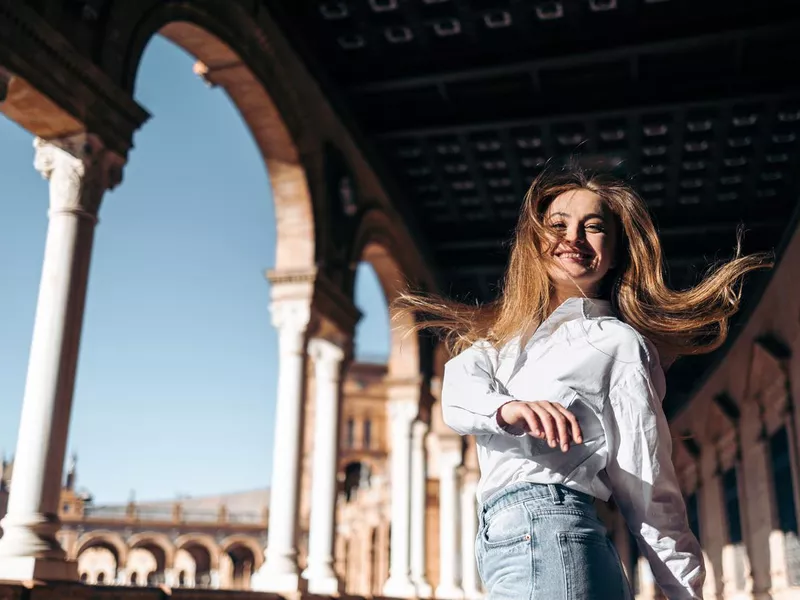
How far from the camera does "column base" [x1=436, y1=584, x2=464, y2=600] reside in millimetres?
17609

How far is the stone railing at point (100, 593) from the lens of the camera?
216 inches

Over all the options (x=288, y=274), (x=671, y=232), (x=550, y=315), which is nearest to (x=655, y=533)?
(x=550, y=315)

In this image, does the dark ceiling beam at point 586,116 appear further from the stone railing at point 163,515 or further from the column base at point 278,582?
the stone railing at point 163,515

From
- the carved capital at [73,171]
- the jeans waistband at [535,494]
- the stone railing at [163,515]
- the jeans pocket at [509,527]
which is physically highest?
the stone railing at [163,515]

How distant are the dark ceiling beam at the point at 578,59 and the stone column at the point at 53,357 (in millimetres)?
5135

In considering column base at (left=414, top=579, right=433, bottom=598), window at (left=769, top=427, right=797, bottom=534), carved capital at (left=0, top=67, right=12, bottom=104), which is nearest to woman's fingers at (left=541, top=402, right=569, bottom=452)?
carved capital at (left=0, top=67, right=12, bottom=104)

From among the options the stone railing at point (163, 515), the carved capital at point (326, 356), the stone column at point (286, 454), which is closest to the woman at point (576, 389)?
the stone column at point (286, 454)

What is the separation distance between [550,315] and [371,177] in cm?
1194

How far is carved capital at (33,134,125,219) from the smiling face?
224 inches

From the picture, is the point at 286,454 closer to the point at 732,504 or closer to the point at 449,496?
the point at 732,504

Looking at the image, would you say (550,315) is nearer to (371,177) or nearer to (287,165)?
(287,165)

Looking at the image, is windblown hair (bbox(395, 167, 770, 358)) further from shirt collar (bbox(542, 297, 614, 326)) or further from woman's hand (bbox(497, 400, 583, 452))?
woman's hand (bbox(497, 400, 583, 452))

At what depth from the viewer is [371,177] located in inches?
531

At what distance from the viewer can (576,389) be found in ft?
5.07
